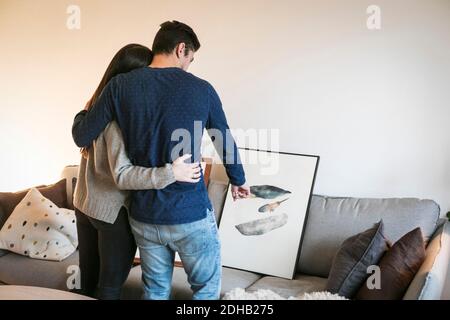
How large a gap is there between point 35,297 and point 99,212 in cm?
39

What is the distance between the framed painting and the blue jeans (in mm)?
726

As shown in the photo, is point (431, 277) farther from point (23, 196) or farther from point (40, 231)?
point (23, 196)

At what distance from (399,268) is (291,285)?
2.02 feet

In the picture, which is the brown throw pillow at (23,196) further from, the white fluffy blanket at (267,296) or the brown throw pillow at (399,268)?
the brown throw pillow at (399,268)

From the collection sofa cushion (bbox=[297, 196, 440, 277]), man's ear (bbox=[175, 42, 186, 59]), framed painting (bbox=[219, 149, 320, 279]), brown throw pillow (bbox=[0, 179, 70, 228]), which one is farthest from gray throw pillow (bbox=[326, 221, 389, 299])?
brown throw pillow (bbox=[0, 179, 70, 228])

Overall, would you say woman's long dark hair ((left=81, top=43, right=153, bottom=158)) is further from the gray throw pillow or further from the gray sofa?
the gray throw pillow

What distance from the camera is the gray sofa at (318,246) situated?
207 centimetres

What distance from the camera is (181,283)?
207 cm

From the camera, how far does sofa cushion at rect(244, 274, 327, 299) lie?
2.04 m

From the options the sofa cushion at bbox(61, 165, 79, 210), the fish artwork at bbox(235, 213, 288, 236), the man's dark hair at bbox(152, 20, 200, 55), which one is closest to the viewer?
the man's dark hair at bbox(152, 20, 200, 55)

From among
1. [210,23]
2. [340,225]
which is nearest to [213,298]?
[340,225]

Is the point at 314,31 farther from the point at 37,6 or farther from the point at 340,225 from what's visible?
the point at 37,6

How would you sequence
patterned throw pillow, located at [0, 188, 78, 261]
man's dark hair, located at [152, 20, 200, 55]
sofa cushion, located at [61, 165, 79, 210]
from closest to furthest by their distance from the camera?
man's dark hair, located at [152, 20, 200, 55] → patterned throw pillow, located at [0, 188, 78, 261] → sofa cushion, located at [61, 165, 79, 210]

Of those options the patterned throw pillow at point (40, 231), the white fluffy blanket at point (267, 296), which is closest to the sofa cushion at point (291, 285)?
the white fluffy blanket at point (267, 296)
